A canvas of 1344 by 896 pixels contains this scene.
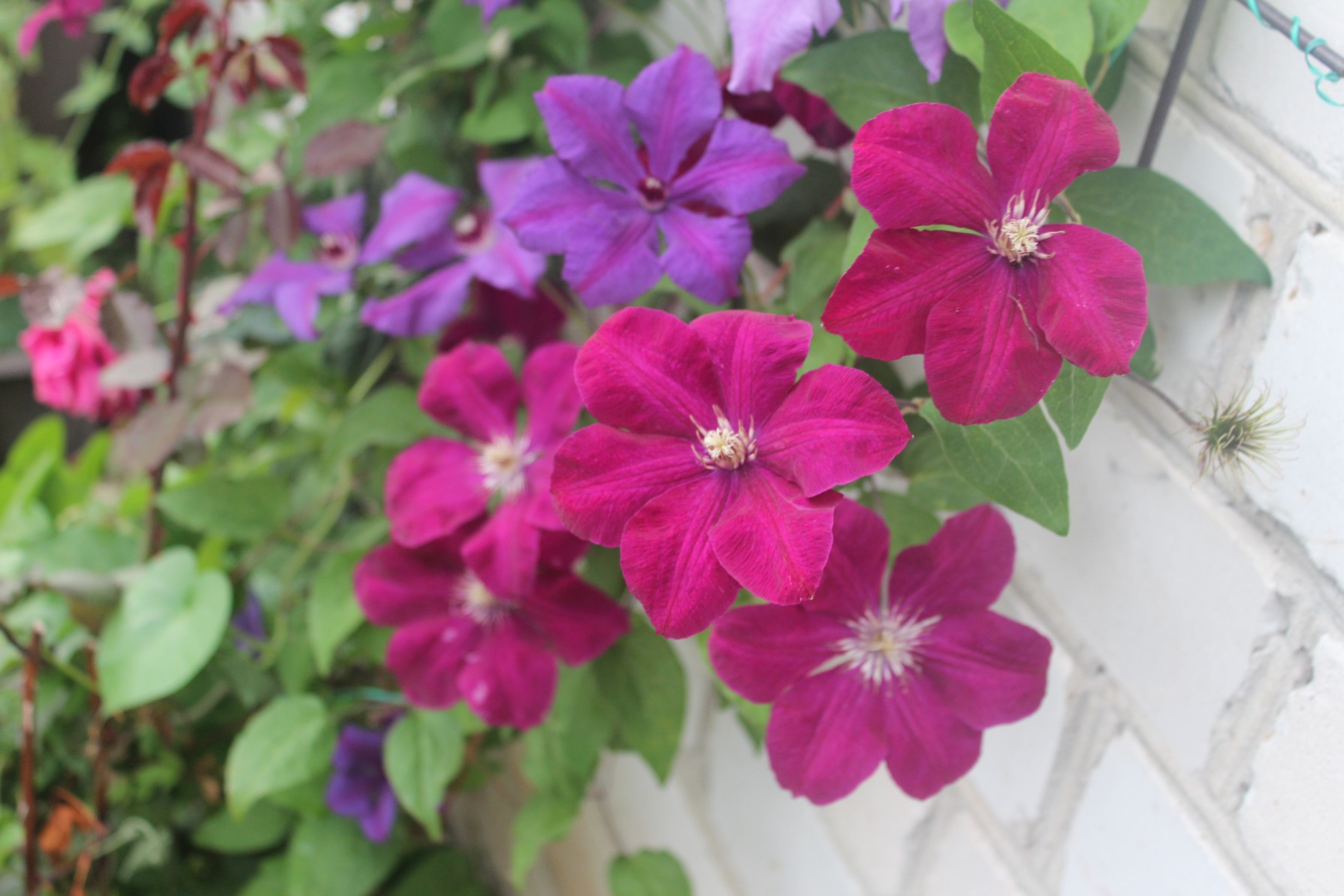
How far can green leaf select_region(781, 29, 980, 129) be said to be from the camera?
463 mm

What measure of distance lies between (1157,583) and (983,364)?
227 millimetres

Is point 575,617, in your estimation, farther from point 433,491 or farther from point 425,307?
point 425,307

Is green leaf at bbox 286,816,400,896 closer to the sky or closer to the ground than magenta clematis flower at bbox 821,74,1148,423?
closer to the ground

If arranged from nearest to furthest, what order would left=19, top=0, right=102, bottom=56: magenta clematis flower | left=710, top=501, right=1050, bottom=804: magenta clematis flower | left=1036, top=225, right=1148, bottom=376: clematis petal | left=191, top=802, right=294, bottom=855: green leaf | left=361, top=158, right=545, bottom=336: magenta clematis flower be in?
left=1036, top=225, right=1148, bottom=376: clematis petal, left=710, top=501, right=1050, bottom=804: magenta clematis flower, left=361, top=158, right=545, bottom=336: magenta clematis flower, left=19, top=0, right=102, bottom=56: magenta clematis flower, left=191, top=802, right=294, bottom=855: green leaf

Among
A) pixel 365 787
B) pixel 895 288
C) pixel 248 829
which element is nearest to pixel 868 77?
pixel 895 288

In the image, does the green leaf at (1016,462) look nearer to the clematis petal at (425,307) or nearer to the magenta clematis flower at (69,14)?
the clematis petal at (425,307)

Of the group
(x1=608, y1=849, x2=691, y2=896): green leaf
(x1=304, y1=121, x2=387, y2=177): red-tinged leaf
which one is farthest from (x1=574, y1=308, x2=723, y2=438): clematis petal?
(x1=608, y1=849, x2=691, y2=896): green leaf

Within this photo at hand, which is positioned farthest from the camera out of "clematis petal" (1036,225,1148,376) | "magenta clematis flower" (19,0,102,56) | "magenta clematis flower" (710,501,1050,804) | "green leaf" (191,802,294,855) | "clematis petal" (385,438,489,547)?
"green leaf" (191,802,294,855)

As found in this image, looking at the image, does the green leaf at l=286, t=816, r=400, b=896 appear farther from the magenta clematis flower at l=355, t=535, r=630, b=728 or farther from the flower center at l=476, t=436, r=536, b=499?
the flower center at l=476, t=436, r=536, b=499

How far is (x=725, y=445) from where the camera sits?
38 cm

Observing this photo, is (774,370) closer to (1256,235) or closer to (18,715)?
(1256,235)

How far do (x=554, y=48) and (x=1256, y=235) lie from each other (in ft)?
1.73

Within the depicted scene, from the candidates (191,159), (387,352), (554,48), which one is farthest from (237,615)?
(554,48)

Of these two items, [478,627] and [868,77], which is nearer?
[868,77]
